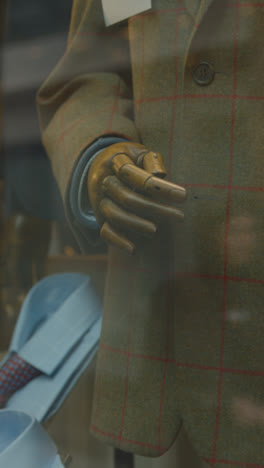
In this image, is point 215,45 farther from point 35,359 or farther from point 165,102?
point 35,359

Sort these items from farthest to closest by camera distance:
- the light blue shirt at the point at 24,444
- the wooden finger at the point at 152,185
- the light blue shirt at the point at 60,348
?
the light blue shirt at the point at 60,348 < the light blue shirt at the point at 24,444 < the wooden finger at the point at 152,185

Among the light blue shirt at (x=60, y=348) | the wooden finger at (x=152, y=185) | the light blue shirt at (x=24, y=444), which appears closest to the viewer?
the wooden finger at (x=152, y=185)

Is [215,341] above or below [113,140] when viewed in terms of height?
below

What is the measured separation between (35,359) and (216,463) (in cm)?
29

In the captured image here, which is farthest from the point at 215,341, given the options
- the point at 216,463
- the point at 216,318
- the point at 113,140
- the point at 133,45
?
the point at 133,45

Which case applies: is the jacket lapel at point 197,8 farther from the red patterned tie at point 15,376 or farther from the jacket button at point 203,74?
the red patterned tie at point 15,376

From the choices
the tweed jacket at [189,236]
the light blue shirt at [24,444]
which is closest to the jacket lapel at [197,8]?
the tweed jacket at [189,236]

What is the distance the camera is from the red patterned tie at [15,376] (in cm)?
66

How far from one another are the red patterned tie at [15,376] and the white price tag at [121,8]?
18.5 inches

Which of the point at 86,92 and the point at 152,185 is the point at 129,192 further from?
the point at 86,92

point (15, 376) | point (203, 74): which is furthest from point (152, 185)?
point (15, 376)

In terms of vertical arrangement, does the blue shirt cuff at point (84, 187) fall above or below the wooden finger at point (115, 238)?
above

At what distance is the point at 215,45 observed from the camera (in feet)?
1.53

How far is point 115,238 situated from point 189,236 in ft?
0.25
